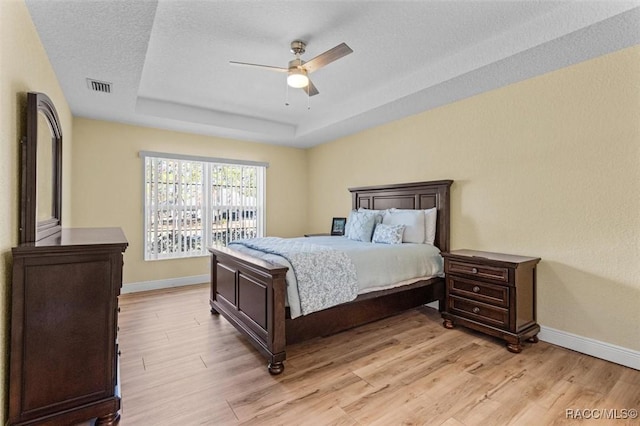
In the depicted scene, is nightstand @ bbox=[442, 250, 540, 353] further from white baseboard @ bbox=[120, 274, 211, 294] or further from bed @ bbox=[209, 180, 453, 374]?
white baseboard @ bbox=[120, 274, 211, 294]

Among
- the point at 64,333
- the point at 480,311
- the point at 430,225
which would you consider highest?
the point at 430,225

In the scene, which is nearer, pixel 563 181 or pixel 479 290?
pixel 563 181

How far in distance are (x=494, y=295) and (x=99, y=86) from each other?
4341mm

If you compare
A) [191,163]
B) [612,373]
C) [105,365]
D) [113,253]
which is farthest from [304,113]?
[612,373]

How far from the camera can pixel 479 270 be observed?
9.36ft

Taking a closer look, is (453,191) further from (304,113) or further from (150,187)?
(150,187)

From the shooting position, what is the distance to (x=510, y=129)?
10.0ft

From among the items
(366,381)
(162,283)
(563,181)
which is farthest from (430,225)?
(162,283)

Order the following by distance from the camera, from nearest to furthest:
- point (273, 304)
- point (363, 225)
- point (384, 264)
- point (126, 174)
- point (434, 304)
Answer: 1. point (273, 304)
2. point (384, 264)
3. point (434, 304)
4. point (363, 225)
5. point (126, 174)

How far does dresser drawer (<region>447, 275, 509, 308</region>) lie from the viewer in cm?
268

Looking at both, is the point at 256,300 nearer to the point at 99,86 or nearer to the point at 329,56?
the point at 329,56

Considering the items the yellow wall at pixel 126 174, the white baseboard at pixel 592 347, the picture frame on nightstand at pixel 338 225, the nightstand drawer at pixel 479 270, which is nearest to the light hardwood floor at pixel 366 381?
the white baseboard at pixel 592 347

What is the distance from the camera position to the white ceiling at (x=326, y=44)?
82.8 inches

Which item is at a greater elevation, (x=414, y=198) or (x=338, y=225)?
(x=414, y=198)
